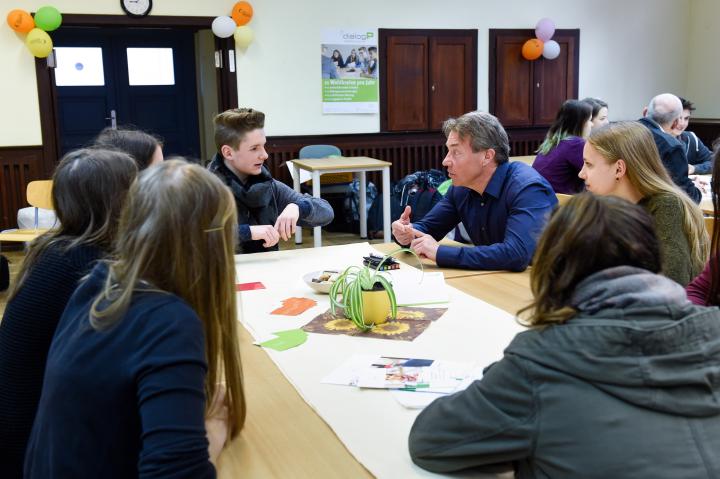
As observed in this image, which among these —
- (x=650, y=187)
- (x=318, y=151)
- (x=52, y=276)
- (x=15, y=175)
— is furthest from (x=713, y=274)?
(x=15, y=175)

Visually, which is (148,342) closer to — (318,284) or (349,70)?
(318,284)

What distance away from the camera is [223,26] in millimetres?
7121

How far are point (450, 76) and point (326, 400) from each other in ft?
23.3

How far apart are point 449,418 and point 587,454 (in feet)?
0.75

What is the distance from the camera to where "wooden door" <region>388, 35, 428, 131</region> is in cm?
800

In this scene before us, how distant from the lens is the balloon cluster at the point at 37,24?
258 inches

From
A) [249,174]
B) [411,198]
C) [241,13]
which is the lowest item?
[411,198]

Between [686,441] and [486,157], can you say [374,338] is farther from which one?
[486,157]

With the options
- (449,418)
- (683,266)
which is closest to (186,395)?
(449,418)

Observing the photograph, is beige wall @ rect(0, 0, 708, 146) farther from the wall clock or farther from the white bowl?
the white bowl

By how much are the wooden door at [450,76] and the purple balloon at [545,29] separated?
785 mm

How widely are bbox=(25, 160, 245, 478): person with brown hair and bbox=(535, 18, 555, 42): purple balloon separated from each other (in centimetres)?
774

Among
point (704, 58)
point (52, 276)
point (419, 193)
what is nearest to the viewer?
point (52, 276)

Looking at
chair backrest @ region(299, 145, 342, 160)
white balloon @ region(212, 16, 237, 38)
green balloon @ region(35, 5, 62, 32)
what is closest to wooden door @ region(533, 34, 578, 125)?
chair backrest @ region(299, 145, 342, 160)
